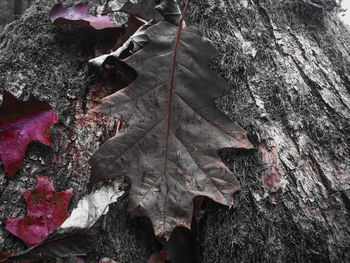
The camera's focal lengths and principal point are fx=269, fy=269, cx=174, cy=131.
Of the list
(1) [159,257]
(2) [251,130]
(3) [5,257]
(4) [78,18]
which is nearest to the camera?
(3) [5,257]

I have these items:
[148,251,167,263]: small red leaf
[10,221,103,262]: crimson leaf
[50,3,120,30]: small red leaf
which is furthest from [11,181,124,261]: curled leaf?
[50,3,120,30]: small red leaf

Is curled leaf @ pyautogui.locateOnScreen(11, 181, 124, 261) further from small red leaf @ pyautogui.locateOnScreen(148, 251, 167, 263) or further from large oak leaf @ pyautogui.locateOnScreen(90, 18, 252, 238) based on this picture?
small red leaf @ pyautogui.locateOnScreen(148, 251, 167, 263)

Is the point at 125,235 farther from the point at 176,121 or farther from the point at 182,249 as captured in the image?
the point at 176,121

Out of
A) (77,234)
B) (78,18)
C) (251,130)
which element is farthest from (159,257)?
(78,18)

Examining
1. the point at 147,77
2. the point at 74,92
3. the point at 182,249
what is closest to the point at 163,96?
the point at 147,77

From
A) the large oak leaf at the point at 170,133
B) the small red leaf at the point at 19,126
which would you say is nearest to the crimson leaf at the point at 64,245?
the large oak leaf at the point at 170,133

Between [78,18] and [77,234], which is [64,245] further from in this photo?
[78,18]

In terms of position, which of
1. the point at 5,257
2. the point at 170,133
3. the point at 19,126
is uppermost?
the point at 170,133
